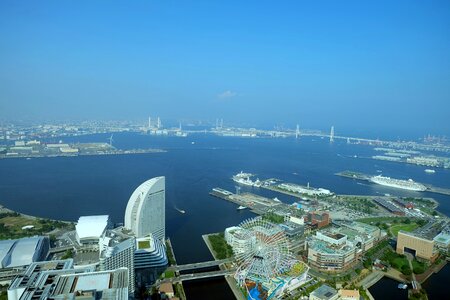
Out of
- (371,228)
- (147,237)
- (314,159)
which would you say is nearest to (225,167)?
(314,159)

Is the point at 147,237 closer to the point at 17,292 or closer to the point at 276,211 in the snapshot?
the point at 17,292

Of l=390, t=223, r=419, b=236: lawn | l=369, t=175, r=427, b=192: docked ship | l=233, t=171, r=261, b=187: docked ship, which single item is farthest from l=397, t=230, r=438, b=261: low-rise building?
l=369, t=175, r=427, b=192: docked ship

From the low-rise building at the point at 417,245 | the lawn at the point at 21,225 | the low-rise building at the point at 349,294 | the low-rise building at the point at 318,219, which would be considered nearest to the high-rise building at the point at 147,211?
the lawn at the point at 21,225

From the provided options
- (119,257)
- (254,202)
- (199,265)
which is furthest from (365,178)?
(119,257)

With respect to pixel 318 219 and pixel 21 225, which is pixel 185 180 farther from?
pixel 21 225

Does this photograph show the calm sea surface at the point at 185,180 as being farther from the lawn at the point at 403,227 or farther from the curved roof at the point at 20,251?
the curved roof at the point at 20,251
